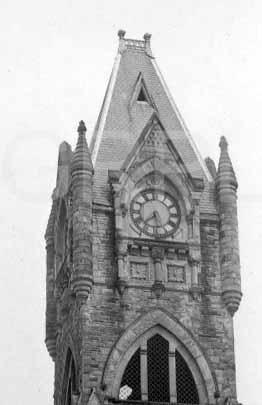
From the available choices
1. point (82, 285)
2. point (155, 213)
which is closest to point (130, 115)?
point (155, 213)

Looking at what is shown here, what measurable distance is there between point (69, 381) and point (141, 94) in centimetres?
1145

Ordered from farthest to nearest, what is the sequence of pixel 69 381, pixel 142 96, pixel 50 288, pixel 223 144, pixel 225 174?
pixel 142 96, pixel 50 288, pixel 223 144, pixel 225 174, pixel 69 381

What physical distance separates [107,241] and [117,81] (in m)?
7.79

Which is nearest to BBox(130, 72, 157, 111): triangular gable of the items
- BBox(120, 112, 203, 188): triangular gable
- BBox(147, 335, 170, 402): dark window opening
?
BBox(120, 112, 203, 188): triangular gable

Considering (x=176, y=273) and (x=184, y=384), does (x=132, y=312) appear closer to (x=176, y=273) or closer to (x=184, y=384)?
(x=176, y=273)

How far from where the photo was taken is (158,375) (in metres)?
52.1

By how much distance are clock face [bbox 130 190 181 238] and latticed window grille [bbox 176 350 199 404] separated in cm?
451

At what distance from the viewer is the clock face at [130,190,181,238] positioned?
179 feet

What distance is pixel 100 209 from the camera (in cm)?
5447

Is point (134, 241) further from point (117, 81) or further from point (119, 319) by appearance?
point (117, 81)

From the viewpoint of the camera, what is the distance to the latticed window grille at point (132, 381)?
51.4 m

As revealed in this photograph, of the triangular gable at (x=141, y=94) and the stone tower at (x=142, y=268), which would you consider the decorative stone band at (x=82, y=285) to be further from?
the triangular gable at (x=141, y=94)

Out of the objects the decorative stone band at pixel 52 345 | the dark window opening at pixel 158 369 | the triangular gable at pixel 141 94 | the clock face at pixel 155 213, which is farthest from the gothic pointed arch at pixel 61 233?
the dark window opening at pixel 158 369

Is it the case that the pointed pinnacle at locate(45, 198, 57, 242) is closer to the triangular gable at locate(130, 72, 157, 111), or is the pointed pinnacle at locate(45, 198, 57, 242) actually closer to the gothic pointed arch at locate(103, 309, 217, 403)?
the triangular gable at locate(130, 72, 157, 111)
